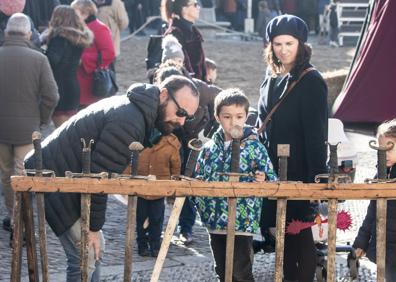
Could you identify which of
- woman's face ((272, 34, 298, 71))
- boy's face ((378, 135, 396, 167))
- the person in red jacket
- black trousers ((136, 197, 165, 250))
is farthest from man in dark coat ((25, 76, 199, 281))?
the person in red jacket

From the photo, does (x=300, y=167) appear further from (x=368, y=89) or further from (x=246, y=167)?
(x=368, y=89)

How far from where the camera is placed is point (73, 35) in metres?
10.0

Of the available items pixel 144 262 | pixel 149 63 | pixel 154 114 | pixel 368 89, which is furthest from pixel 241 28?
pixel 154 114

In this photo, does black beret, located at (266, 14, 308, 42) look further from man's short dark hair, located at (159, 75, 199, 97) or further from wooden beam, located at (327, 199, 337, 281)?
wooden beam, located at (327, 199, 337, 281)

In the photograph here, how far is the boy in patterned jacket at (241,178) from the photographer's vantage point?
6.45 meters

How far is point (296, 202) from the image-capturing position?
271 inches

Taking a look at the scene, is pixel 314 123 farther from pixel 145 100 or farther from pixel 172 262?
pixel 172 262

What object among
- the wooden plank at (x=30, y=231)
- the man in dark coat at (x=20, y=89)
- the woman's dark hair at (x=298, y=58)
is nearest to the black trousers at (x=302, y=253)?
the woman's dark hair at (x=298, y=58)

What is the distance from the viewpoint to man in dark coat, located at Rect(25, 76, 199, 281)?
19.5 ft

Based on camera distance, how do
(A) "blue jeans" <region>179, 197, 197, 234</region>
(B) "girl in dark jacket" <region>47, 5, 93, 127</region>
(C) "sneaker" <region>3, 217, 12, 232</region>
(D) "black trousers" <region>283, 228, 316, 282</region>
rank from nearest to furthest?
(D) "black trousers" <region>283, 228, 316, 282</region>, (A) "blue jeans" <region>179, 197, 197, 234</region>, (C) "sneaker" <region>3, 217, 12, 232</region>, (B) "girl in dark jacket" <region>47, 5, 93, 127</region>

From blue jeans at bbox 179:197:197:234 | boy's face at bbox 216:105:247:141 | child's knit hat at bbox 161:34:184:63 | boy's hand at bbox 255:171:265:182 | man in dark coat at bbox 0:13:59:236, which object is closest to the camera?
boy's hand at bbox 255:171:265:182

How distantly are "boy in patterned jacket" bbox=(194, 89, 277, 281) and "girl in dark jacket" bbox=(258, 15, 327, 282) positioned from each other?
14.2 inches

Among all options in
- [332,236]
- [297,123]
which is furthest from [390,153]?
[332,236]

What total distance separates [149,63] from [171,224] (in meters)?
4.89
